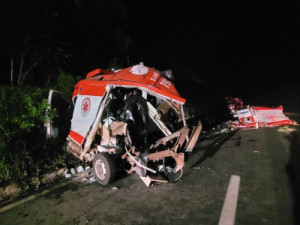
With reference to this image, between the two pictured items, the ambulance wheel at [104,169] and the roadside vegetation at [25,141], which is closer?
the ambulance wheel at [104,169]

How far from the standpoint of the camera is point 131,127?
4.04 meters

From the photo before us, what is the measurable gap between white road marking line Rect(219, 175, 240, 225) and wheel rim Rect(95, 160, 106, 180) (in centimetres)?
238

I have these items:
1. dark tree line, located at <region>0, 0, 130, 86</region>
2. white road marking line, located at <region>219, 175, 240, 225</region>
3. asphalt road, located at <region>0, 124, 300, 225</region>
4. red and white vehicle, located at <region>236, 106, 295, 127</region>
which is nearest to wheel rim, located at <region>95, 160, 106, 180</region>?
asphalt road, located at <region>0, 124, 300, 225</region>

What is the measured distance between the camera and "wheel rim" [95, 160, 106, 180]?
4.07 metres

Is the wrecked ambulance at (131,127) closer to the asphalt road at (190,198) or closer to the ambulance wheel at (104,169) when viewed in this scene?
the ambulance wheel at (104,169)

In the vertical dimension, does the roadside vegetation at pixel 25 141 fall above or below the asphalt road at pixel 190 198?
above

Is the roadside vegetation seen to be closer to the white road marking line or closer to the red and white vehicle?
the white road marking line

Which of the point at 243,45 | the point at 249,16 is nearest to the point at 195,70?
the point at 243,45

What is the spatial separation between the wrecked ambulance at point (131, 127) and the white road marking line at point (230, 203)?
90 cm

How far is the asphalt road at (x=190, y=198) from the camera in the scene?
272 cm

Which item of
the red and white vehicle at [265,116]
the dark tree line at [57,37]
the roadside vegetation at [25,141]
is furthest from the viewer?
the dark tree line at [57,37]

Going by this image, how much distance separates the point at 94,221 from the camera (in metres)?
2.88

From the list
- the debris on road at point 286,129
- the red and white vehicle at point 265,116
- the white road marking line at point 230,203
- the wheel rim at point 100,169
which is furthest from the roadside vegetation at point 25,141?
the debris on road at point 286,129

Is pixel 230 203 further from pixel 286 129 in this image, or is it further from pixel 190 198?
pixel 286 129
